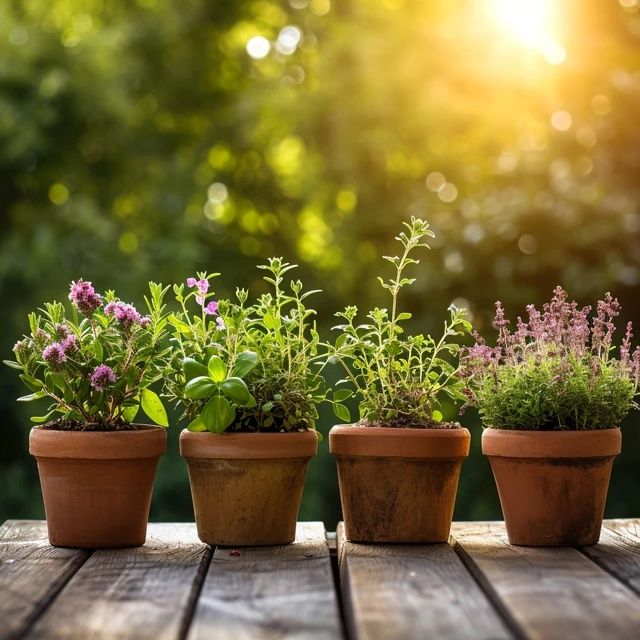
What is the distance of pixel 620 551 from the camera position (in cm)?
234

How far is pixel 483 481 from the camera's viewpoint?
6.79 m

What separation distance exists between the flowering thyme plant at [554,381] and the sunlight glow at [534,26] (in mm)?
3571

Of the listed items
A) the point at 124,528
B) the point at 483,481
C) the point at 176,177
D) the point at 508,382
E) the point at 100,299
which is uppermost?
the point at 176,177

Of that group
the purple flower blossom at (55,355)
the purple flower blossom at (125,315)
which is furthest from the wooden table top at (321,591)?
the purple flower blossom at (125,315)

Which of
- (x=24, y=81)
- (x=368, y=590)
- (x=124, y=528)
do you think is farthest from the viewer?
(x=24, y=81)

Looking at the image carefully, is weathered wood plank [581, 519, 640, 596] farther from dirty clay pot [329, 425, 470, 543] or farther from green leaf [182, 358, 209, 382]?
green leaf [182, 358, 209, 382]

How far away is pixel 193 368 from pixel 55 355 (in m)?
0.33

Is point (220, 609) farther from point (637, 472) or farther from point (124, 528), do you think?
point (637, 472)

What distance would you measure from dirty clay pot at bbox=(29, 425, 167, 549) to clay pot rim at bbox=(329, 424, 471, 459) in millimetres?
478

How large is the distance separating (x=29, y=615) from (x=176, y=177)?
26.4 ft

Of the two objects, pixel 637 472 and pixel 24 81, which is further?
pixel 24 81

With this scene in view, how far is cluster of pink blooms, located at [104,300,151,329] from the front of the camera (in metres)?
2.40

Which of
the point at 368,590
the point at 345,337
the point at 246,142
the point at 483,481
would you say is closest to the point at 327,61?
the point at 246,142

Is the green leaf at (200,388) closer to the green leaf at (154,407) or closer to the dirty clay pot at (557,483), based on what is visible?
the green leaf at (154,407)
